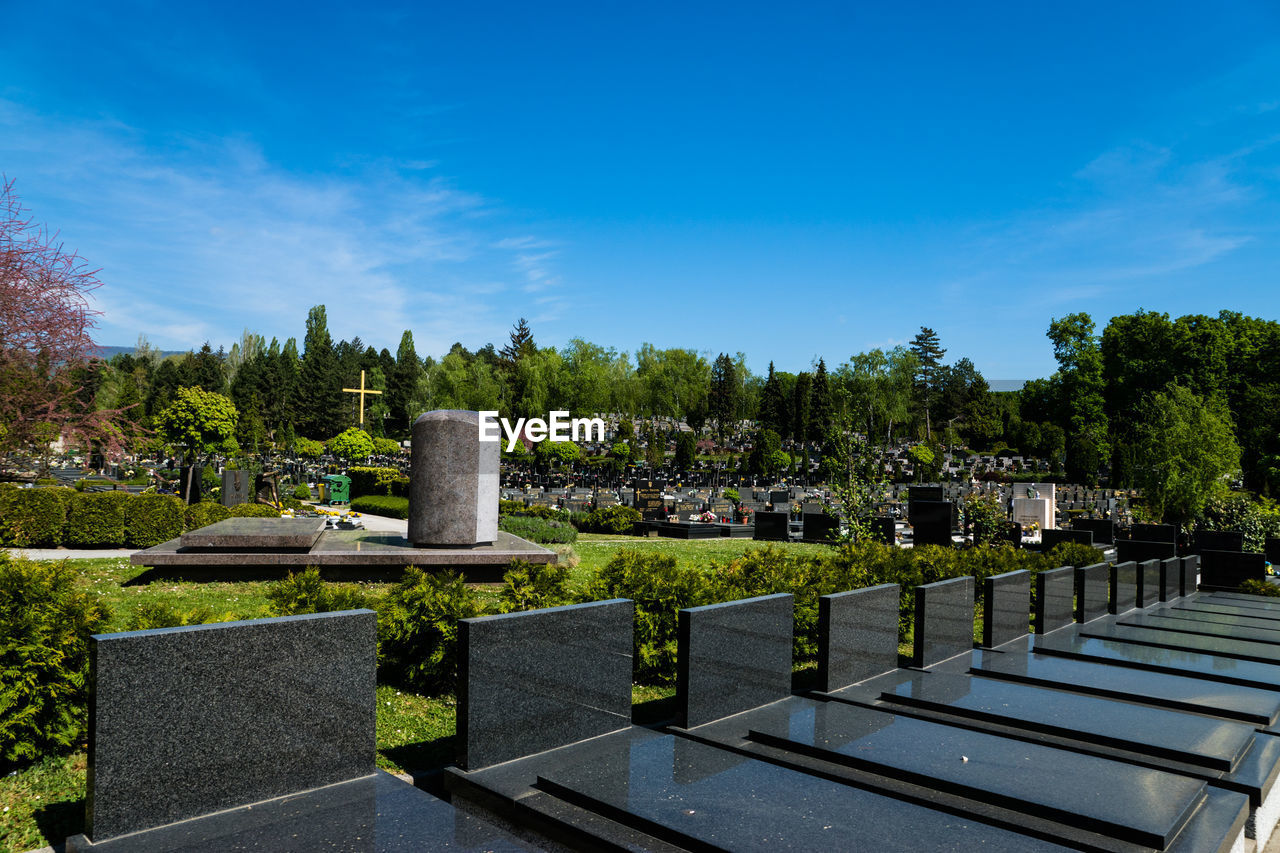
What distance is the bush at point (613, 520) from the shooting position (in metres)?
22.0

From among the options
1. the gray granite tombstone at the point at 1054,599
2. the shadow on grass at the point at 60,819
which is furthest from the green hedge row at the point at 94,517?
the gray granite tombstone at the point at 1054,599

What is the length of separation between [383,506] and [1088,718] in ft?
77.2

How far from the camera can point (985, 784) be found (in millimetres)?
3957

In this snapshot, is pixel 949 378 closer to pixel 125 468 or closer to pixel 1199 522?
pixel 1199 522

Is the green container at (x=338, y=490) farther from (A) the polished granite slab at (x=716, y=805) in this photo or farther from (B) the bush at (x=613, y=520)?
(A) the polished granite slab at (x=716, y=805)

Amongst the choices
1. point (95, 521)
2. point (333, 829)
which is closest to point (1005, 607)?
point (333, 829)

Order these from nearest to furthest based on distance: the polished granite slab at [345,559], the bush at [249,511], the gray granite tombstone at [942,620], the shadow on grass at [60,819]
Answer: the shadow on grass at [60,819], the gray granite tombstone at [942,620], the polished granite slab at [345,559], the bush at [249,511]

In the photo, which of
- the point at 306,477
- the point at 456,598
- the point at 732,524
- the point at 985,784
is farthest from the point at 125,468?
the point at 985,784

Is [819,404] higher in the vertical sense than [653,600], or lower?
higher

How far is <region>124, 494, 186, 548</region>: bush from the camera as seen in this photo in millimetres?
13891

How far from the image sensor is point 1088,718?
5.22m

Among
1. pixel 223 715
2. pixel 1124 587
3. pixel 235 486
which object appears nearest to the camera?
pixel 223 715

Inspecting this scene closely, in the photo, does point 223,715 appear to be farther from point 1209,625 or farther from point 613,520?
point 613,520

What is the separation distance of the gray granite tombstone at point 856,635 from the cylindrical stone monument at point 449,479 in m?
6.05
